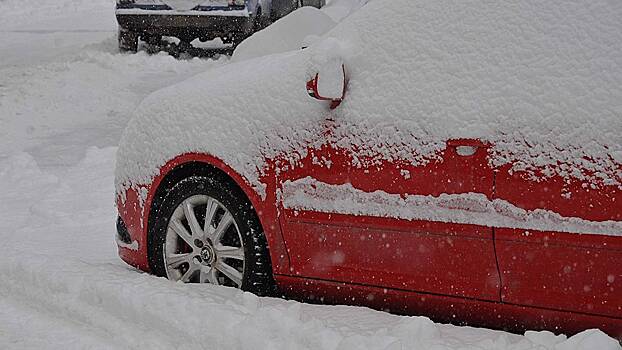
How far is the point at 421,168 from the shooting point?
3.63 m

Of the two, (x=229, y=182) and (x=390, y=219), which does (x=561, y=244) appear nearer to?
(x=390, y=219)

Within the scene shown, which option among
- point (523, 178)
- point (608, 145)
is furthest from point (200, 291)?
point (608, 145)

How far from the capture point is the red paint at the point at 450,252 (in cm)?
331

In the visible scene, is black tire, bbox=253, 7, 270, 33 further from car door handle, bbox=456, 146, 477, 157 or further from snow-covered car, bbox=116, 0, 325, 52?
car door handle, bbox=456, 146, 477, 157

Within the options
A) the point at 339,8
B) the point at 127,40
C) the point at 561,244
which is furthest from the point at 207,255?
the point at 339,8

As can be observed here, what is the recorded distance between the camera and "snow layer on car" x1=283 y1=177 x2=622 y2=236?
10.9ft

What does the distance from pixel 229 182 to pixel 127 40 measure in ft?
32.0

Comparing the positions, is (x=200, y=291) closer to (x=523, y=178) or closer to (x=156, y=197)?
(x=156, y=197)

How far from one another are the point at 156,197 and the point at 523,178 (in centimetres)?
200

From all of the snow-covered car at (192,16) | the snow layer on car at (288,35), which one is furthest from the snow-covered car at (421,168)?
the snow-covered car at (192,16)

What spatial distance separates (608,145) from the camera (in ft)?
10.6

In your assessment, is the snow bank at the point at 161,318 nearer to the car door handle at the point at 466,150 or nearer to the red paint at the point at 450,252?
the red paint at the point at 450,252

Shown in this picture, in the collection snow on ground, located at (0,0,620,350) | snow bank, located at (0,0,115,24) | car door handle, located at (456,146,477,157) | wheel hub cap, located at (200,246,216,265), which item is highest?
car door handle, located at (456,146,477,157)

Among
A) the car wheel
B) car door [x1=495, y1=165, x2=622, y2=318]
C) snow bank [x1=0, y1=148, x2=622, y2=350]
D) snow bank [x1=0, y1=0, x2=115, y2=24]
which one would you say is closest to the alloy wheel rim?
snow bank [x1=0, y1=148, x2=622, y2=350]
